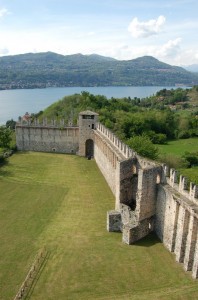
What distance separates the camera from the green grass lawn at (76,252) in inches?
635


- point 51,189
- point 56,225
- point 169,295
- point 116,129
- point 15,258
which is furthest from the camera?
point 116,129

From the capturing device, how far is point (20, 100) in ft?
481

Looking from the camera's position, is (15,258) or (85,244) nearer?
(15,258)

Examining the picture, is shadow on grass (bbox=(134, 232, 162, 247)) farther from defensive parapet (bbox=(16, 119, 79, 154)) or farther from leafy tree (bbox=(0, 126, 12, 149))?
leafy tree (bbox=(0, 126, 12, 149))

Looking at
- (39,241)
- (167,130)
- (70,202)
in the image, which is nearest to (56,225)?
(39,241)

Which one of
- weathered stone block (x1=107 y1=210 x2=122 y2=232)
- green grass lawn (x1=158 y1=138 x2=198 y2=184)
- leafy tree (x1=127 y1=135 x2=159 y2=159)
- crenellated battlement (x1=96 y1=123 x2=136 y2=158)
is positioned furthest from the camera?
green grass lawn (x1=158 y1=138 x2=198 y2=184)

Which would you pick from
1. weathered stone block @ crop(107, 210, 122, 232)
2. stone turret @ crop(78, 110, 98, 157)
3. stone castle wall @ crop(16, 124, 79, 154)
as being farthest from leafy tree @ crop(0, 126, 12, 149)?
weathered stone block @ crop(107, 210, 122, 232)

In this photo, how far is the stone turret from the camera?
133 feet

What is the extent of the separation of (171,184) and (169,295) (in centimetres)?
640

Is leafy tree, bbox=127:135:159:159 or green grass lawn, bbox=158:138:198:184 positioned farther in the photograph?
green grass lawn, bbox=158:138:198:184

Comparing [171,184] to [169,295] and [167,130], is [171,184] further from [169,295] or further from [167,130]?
[167,130]

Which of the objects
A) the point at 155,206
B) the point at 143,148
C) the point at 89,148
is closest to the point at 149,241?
the point at 155,206

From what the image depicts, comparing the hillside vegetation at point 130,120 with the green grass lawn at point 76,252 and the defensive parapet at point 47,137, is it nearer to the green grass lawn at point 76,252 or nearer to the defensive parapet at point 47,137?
the defensive parapet at point 47,137

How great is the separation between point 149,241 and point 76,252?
449 centimetres
